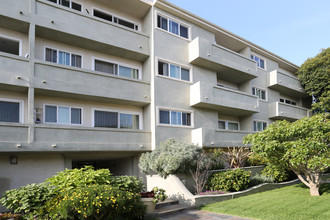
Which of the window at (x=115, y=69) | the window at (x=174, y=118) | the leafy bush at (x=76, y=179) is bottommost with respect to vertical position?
the leafy bush at (x=76, y=179)

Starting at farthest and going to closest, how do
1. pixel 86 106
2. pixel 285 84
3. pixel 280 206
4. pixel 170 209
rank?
pixel 285 84
pixel 86 106
pixel 170 209
pixel 280 206

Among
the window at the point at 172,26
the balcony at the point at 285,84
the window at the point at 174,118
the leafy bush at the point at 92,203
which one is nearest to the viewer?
the leafy bush at the point at 92,203

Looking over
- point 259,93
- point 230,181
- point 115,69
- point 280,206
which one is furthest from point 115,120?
point 259,93

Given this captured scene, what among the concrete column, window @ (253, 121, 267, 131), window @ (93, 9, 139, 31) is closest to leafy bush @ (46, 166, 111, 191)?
the concrete column

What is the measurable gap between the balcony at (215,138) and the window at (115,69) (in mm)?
5334

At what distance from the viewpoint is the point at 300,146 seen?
10625 mm

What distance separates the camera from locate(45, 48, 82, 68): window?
45.0 ft

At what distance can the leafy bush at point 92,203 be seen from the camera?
287 inches

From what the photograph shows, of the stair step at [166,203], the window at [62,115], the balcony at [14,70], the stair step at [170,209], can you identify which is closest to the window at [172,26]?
the window at [62,115]

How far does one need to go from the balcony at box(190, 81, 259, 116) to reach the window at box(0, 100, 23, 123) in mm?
9859

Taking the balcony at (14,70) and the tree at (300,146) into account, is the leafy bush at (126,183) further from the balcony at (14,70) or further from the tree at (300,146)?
the balcony at (14,70)

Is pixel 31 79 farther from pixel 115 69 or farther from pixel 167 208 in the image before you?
pixel 167 208

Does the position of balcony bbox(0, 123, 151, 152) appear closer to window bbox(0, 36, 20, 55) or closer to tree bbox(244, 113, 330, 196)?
window bbox(0, 36, 20, 55)

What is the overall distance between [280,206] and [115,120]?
377 inches
